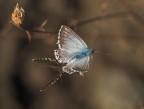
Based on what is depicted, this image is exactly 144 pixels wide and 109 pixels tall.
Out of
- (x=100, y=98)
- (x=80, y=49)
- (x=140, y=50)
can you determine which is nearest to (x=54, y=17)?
(x=100, y=98)

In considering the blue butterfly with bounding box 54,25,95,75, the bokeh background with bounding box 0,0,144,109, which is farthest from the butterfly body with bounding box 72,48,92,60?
the bokeh background with bounding box 0,0,144,109

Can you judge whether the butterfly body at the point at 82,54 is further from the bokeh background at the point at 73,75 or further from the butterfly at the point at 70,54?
the bokeh background at the point at 73,75

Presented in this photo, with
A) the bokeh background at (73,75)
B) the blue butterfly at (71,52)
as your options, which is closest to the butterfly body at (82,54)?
the blue butterfly at (71,52)

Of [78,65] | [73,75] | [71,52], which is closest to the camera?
[78,65]

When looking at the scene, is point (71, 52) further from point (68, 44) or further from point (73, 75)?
point (73, 75)

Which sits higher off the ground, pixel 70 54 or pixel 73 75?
pixel 73 75

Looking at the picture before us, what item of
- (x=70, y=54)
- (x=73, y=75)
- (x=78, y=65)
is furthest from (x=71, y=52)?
(x=73, y=75)
